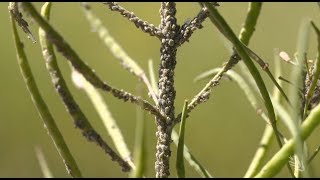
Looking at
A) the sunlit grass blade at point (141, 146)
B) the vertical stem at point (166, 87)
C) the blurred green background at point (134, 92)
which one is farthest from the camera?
the blurred green background at point (134, 92)

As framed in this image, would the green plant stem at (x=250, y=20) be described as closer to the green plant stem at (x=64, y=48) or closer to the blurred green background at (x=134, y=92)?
the green plant stem at (x=64, y=48)

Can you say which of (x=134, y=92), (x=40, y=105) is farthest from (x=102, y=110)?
(x=134, y=92)

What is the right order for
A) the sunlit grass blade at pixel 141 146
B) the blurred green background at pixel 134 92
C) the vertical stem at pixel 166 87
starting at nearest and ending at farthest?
1. the sunlit grass blade at pixel 141 146
2. the vertical stem at pixel 166 87
3. the blurred green background at pixel 134 92

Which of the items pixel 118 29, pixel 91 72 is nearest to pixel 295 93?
pixel 91 72

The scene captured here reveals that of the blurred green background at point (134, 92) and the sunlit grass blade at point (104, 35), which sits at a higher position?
the sunlit grass blade at point (104, 35)

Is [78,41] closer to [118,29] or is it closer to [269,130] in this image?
[118,29]

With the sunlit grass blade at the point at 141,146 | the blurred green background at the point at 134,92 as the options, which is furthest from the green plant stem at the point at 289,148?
the blurred green background at the point at 134,92

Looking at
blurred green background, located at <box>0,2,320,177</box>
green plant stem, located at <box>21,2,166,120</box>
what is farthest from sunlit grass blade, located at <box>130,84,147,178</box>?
blurred green background, located at <box>0,2,320,177</box>

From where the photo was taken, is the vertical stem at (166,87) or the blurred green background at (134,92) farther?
the blurred green background at (134,92)
